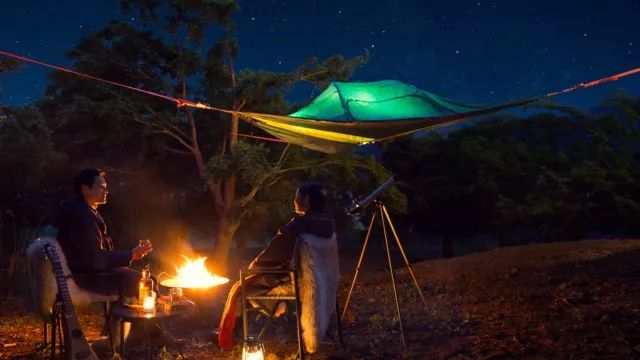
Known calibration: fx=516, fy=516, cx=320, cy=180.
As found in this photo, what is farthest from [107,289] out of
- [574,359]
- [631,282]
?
[631,282]

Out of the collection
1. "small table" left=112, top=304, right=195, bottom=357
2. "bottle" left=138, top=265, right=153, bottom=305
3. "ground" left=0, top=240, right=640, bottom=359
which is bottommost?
"ground" left=0, top=240, right=640, bottom=359

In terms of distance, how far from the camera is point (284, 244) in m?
4.07

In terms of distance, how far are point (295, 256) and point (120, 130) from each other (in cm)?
746

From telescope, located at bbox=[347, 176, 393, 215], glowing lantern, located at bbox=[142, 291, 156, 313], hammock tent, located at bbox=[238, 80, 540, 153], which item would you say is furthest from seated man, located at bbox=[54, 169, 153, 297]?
hammock tent, located at bbox=[238, 80, 540, 153]

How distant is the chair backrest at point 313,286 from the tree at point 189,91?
218 inches

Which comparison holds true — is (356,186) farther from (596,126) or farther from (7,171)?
(596,126)

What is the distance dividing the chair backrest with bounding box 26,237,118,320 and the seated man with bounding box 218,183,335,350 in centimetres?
108

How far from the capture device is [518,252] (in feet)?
26.2

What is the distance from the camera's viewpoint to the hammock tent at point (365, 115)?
16.7 ft

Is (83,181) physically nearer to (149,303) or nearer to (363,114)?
(149,303)

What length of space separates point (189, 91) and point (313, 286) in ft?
26.7

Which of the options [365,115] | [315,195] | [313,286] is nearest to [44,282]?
[313,286]

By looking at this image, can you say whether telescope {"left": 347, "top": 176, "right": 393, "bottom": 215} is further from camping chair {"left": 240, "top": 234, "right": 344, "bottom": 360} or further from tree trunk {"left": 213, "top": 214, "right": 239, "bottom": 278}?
tree trunk {"left": 213, "top": 214, "right": 239, "bottom": 278}

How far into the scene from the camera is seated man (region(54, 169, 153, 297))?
12.0 ft
